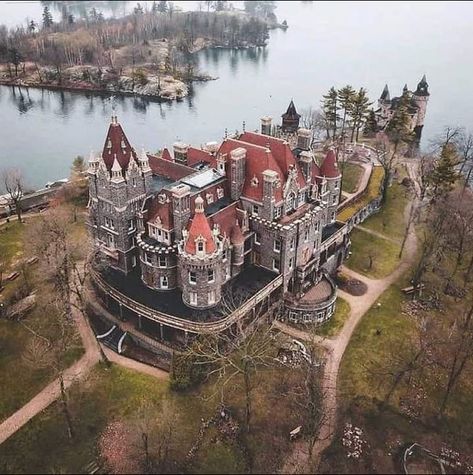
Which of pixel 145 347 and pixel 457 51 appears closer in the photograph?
pixel 145 347

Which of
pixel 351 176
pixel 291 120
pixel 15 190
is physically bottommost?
pixel 351 176

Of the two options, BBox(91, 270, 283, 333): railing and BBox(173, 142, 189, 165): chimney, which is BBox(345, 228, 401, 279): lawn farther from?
BBox(173, 142, 189, 165): chimney

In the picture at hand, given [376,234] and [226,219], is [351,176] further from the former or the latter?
[226,219]

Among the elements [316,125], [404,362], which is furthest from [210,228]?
[316,125]

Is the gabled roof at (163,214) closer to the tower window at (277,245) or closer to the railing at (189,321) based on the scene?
the railing at (189,321)

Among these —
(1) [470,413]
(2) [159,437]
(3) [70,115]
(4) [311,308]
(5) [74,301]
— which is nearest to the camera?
(2) [159,437]

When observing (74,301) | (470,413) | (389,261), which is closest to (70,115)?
(74,301)

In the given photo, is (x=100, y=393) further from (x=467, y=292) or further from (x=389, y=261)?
(x=467, y=292)
